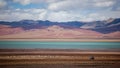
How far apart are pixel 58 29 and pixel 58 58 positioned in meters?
0.56

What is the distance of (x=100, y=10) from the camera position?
4113 mm

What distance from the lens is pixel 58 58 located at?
4086 millimetres

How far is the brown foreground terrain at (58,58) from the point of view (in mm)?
4066

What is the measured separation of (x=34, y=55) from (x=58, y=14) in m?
0.92

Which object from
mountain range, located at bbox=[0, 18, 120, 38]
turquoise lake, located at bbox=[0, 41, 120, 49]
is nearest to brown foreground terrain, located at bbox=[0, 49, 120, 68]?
turquoise lake, located at bbox=[0, 41, 120, 49]

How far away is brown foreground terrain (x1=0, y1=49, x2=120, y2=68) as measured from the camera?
407 centimetres

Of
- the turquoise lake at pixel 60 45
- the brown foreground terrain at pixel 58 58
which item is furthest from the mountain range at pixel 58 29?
the brown foreground terrain at pixel 58 58

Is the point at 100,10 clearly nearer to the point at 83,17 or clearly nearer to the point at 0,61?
the point at 83,17

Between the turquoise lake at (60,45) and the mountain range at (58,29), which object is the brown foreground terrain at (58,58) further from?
the mountain range at (58,29)

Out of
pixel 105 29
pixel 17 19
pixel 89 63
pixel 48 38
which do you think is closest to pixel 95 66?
pixel 89 63

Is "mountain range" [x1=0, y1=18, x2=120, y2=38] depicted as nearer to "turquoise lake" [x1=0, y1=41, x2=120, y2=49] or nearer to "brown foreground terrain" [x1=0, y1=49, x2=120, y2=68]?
"turquoise lake" [x1=0, y1=41, x2=120, y2=49]

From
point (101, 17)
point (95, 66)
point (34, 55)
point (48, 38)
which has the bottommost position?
point (95, 66)

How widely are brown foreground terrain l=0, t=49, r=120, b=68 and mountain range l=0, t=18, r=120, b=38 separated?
304 mm

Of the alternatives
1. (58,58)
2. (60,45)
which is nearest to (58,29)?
(60,45)
